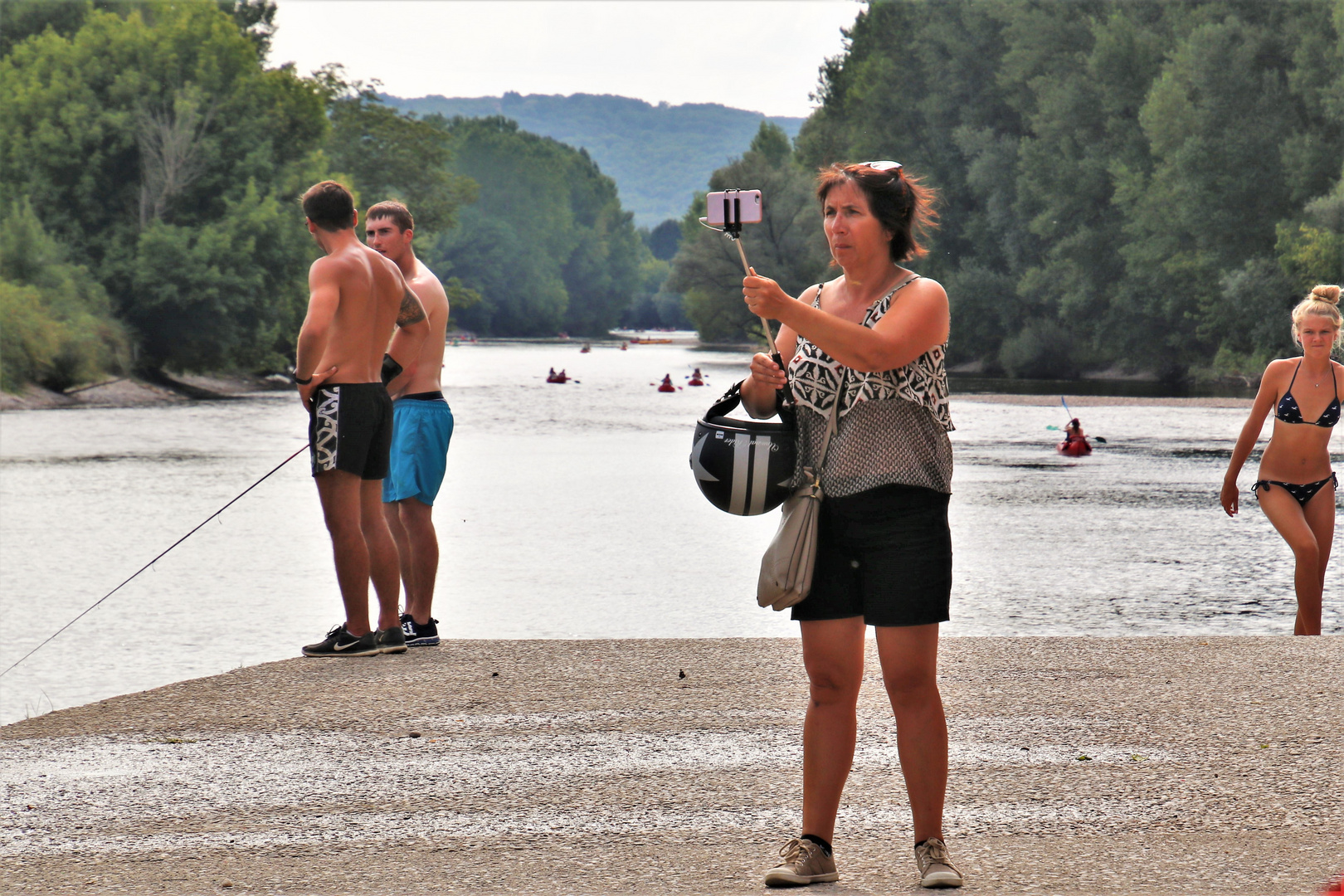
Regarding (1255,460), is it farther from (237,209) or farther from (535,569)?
(237,209)

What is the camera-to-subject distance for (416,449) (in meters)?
7.44

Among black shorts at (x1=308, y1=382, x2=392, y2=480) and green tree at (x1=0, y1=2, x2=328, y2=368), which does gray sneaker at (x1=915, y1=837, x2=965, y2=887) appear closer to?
black shorts at (x1=308, y1=382, x2=392, y2=480)

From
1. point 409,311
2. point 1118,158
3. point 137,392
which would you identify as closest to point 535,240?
point 1118,158

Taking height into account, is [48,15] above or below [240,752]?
above

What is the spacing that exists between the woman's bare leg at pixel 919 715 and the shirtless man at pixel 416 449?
391 cm

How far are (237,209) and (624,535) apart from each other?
39.1 metres

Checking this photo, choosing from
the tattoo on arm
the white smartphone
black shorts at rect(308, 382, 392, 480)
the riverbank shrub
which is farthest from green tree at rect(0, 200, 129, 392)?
the white smartphone

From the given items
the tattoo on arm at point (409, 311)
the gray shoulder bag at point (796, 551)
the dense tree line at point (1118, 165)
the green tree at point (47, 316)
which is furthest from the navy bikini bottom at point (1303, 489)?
the dense tree line at point (1118, 165)

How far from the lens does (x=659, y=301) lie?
653ft

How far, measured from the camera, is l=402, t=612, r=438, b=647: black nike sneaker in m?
7.48

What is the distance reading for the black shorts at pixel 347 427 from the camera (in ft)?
22.6

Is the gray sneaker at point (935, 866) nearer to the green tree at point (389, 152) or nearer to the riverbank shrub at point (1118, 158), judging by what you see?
the riverbank shrub at point (1118, 158)

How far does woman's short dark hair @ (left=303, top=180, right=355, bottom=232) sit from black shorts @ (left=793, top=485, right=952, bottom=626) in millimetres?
3865

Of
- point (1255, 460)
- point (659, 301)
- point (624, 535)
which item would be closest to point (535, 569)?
point (624, 535)
